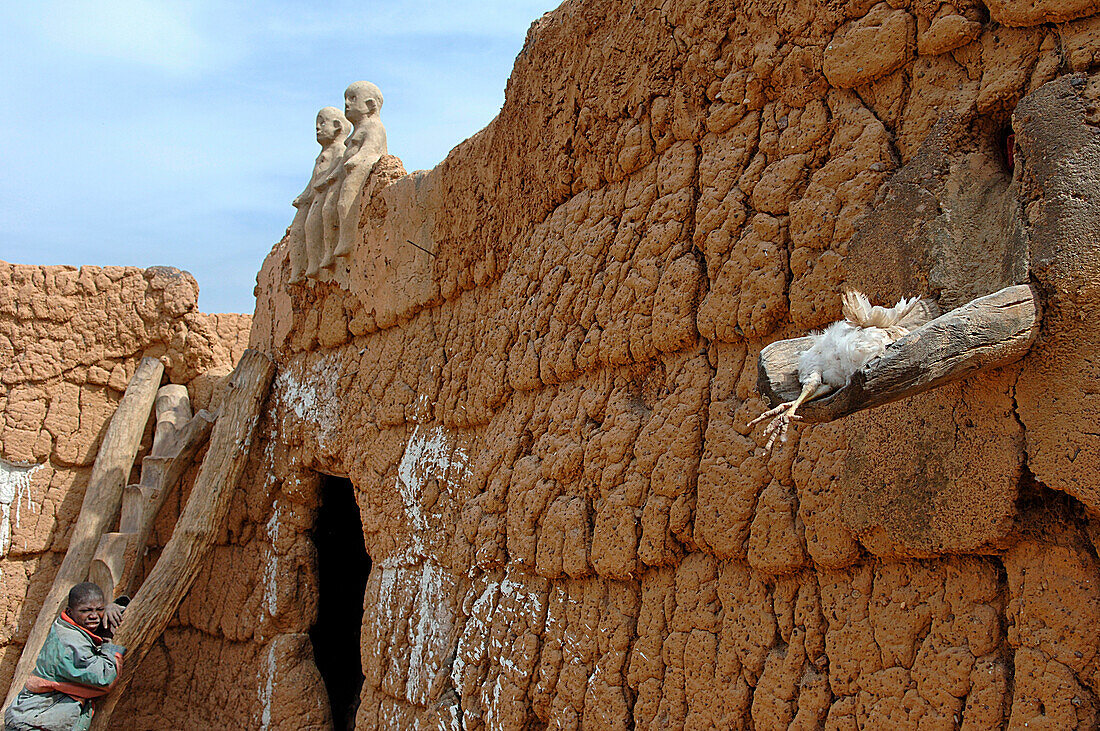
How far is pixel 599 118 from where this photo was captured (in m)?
3.47

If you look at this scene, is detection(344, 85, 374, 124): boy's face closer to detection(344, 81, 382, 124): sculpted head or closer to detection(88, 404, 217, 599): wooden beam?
detection(344, 81, 382, 124): sculpted head

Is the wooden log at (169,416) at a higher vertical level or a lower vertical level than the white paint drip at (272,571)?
higher

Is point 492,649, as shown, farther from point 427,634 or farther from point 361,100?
point 361,100

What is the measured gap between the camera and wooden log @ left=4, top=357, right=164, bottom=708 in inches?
231

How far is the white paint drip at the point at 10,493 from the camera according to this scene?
6297mm

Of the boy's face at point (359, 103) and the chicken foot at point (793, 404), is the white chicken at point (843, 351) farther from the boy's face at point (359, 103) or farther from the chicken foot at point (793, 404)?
the boy's face at point (359, 103)

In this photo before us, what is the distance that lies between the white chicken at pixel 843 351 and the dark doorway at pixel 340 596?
15.6 feet

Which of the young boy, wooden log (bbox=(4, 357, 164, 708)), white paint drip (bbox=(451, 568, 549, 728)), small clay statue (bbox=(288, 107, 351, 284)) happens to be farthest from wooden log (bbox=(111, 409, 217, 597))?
white paint drip (bbox=(451, 568, 549, 728))

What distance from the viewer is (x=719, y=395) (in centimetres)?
268

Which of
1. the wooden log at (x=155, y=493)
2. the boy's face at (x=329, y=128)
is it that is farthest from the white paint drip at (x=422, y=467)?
the boy's face at (x=329, y=128)

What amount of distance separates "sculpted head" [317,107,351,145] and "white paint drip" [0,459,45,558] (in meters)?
3.17

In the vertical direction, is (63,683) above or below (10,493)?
below

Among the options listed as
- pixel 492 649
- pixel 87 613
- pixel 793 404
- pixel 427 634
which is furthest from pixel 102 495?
pixel 793 404

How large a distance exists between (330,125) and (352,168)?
0.77 m
